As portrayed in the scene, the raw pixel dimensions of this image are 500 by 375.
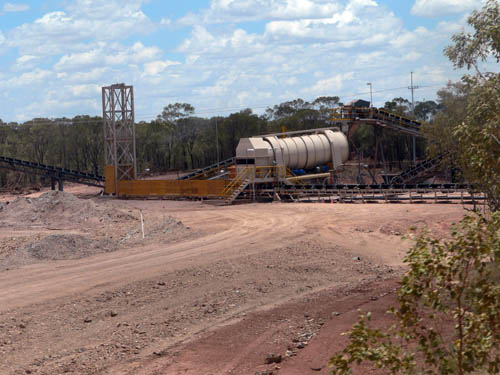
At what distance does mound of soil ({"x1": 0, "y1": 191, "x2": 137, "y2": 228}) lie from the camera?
38219 mm

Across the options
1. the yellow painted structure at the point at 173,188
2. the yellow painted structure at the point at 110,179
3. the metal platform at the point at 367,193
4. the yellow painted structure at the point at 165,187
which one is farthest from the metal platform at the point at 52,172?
the metal platform at the point at 367,193

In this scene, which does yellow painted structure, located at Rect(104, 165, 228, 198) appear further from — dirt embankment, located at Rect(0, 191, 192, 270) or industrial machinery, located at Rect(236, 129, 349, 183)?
dirt embankment, located at Rect(0, 191, 192, 270)

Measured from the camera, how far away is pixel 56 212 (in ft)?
133

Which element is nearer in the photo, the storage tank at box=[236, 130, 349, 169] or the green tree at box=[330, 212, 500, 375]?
the green tree at box=[330, 212, 500, 375]

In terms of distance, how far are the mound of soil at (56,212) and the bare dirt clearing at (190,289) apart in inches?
28.0

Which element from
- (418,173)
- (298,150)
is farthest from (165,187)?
(418,173)

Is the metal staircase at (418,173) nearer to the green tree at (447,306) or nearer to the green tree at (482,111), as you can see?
the green tree at (482,111)

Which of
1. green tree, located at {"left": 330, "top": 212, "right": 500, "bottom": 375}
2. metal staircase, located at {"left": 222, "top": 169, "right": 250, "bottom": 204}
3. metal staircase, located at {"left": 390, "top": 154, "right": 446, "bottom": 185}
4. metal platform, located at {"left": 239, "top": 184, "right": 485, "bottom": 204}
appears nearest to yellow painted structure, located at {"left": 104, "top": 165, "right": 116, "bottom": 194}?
metal staircase, located at {"left": 222, "top": 169, "right": 250, "bottom": 204}

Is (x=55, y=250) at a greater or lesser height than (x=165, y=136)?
lesser

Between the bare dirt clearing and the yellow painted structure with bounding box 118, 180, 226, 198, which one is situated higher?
the yellow painted structure with bounding box 118, 180, 226, 198

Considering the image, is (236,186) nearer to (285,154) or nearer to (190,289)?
(285,154)

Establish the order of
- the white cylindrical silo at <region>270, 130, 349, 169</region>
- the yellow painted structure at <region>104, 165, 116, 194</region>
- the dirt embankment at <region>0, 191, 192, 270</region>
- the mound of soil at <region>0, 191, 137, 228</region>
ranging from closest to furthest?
the dirt embankment at <region>0, 191, 192, 270</region> → the mound of soil at <region>0, 191, 137, 228</region> → the white cylindrical silo at <region>270, 130, 349, 169</region> → the yellow painted structure at <region>104, 165, 116, 194</region>

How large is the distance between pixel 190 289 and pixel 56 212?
74.5ft

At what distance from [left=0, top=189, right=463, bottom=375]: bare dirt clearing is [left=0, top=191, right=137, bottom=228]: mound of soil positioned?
0.71m
